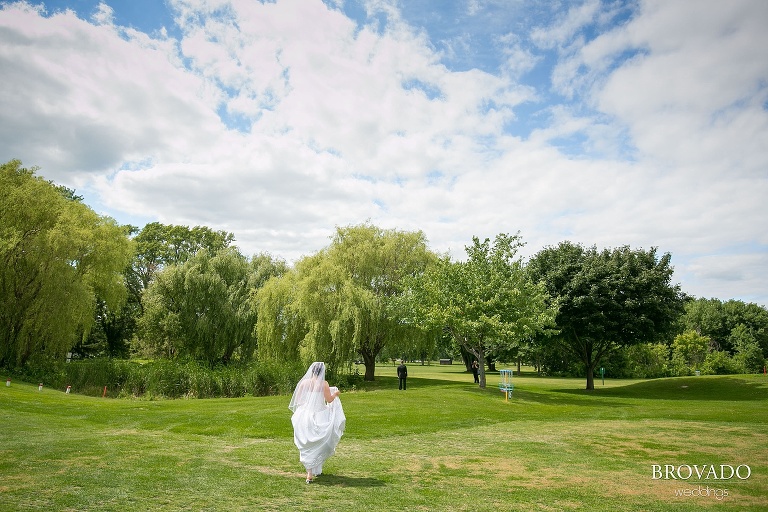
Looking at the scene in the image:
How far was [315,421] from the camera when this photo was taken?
970cm

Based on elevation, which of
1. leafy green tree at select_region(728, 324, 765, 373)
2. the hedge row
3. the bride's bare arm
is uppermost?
leafy green tree at select_region(728, 324, 765, 373)

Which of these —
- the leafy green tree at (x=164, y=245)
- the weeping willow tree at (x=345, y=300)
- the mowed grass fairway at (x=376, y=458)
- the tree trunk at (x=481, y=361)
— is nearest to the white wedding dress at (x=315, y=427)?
the mowed grass fairway at (x=376, y=458)

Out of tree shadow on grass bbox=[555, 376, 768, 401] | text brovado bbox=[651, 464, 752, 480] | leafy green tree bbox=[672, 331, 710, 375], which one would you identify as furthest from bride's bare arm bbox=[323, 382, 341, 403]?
leafy green tree bbox=[672, 331, 710, 375]

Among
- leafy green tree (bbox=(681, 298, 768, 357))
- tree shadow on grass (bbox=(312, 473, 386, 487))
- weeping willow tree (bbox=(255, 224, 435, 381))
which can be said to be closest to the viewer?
tree shadow on grass (bbox=(312, 473, 386, 487))

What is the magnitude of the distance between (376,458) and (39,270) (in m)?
29.8

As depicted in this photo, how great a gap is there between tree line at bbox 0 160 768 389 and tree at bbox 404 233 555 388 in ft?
0.30

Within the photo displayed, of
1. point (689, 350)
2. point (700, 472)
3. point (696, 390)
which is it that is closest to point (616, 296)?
point (696, 390)

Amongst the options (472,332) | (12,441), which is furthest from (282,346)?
(12,441)

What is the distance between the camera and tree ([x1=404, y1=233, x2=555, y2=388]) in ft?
95.0

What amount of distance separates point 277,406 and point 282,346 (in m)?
13.8

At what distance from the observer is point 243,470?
32.9ft

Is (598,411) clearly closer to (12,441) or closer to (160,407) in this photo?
(160,407)

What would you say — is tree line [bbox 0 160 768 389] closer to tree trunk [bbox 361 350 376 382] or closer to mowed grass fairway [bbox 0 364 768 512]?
tree trunk [bbox 361 350 376 382]

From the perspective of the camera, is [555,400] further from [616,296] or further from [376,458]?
[376,458]
